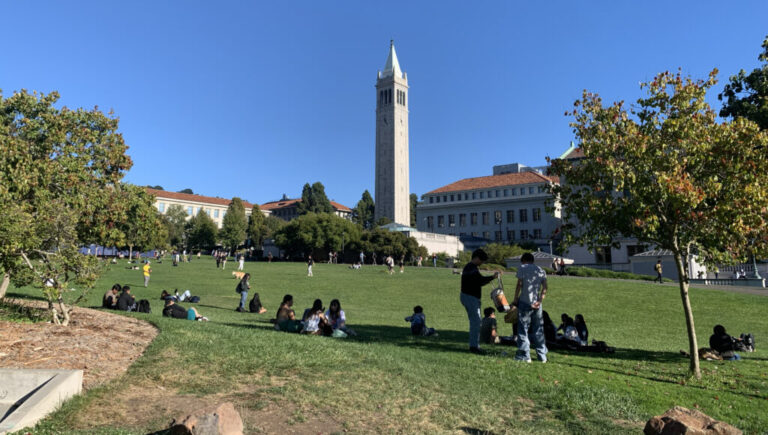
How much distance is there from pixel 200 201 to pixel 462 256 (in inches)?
3366

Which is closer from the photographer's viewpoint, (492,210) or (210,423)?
(210,423)

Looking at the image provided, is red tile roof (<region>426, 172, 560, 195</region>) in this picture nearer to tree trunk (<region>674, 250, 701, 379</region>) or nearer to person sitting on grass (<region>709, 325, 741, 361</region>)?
person sitting on grass (<region>709, 325, 741, 361</region>)

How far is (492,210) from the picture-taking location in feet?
344

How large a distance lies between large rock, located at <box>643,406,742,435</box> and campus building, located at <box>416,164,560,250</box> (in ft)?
303

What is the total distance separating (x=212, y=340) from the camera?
10555mm

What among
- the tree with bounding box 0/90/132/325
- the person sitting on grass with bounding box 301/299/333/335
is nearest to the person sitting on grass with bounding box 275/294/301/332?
the person sitting on grass with bounding box 301/299/333/335

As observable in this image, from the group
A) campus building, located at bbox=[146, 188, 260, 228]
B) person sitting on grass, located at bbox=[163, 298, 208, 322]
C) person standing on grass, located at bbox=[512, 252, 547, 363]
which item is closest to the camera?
person standing on grass, located at bbox=[512, 252, 547, 363]

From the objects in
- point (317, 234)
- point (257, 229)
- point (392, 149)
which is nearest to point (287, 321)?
point (317, 234)

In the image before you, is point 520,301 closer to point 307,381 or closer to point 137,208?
point 307,381

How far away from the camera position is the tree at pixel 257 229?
9925cm

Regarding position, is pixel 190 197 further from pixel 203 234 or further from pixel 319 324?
pixel 319 324

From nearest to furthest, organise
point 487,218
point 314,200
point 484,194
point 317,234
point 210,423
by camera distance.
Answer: point 210,423 → point 317,234 → point 487,218 → point 484,194 → point 314,200

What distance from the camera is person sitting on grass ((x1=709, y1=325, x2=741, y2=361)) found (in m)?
12.0

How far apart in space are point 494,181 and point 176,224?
65537 mm
